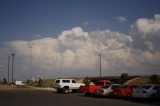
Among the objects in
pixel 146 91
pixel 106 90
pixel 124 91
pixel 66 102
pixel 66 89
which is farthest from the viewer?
pixel 66 89

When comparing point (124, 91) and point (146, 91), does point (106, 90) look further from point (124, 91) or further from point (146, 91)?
point (146, 91)

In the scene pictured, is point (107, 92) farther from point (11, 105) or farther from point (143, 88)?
point (11, 105)

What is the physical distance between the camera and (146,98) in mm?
29672

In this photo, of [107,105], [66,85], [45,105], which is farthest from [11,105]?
[66,85]

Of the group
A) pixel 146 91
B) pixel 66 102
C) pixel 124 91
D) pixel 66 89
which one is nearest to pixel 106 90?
pixel 124 91

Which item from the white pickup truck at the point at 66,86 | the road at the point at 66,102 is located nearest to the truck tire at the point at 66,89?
the white pickup truck at the point at 66,86

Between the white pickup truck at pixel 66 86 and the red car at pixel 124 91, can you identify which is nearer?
the red car at pixel 124 91

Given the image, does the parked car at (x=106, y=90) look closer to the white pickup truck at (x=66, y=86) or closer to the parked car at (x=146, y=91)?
the parked car at (x=146, y=91)

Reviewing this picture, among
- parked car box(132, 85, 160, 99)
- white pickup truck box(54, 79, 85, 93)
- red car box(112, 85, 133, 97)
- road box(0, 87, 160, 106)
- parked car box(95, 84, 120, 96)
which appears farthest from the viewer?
white pickup truck box(54, 79, 85, 93)

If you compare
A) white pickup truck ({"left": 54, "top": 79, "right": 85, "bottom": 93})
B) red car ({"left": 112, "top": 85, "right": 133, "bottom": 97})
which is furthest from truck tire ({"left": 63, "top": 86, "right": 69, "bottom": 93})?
red car ({"left": 112, "top": 85, "right": 133, "bottom": 97})

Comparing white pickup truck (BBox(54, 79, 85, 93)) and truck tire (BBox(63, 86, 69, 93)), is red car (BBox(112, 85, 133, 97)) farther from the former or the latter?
white pickup truck (BBox(54, 79, 85, 93))

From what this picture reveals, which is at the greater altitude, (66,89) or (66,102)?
(66,89)

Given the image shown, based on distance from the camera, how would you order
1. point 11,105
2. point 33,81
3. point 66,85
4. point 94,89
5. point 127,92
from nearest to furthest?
point 11,105
point 127,92
point 94,89
point 66,85
point 33,81

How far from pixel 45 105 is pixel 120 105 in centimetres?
537
